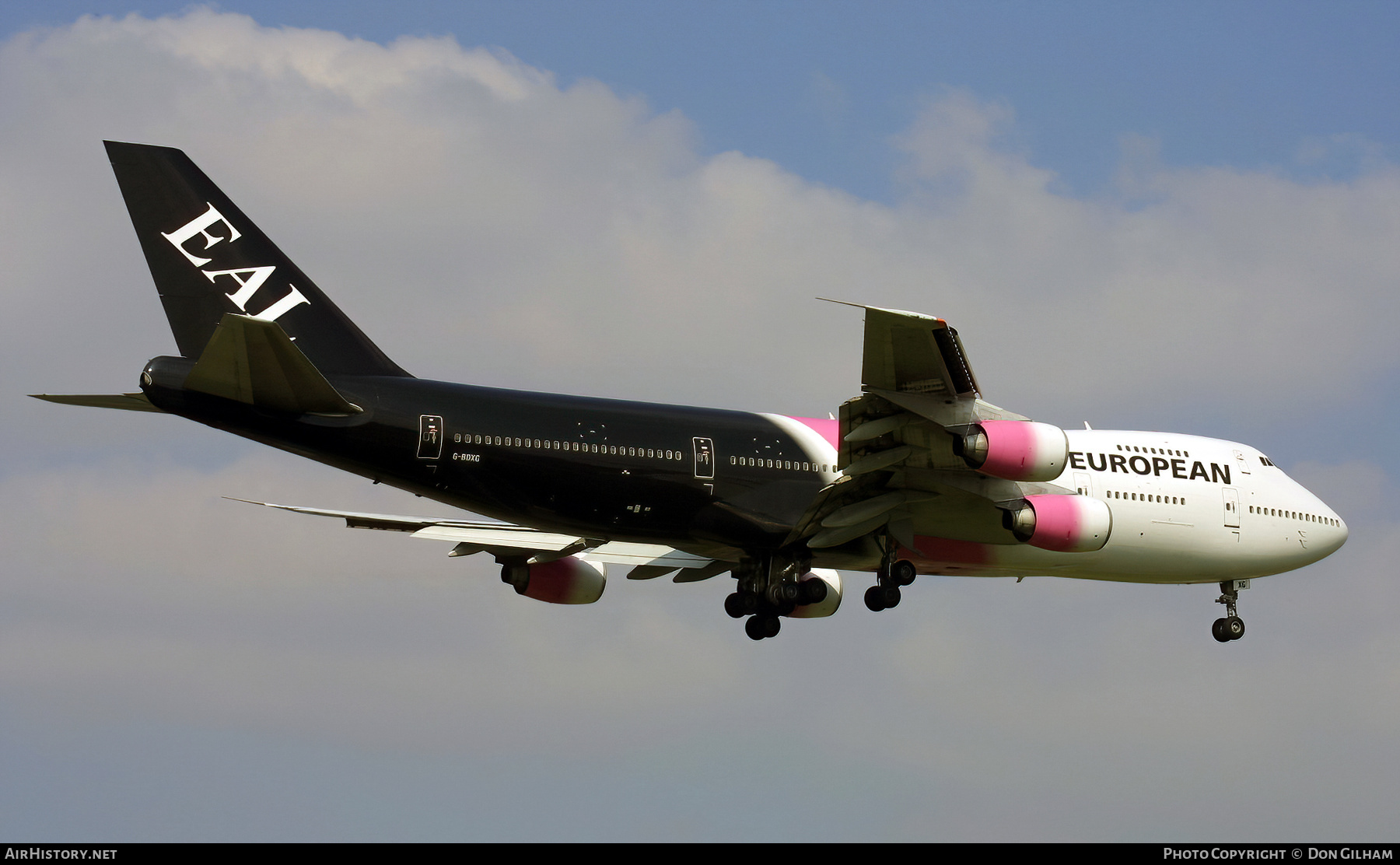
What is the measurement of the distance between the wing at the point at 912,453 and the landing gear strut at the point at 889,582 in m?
0.42

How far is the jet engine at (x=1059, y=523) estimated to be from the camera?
2556cm

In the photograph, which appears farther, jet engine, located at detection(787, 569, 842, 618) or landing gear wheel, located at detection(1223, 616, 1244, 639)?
landing gear wheel, located at detection(1223, 616, 1244, 639)

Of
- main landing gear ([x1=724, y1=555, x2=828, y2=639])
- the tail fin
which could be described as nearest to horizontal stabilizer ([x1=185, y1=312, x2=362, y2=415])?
the tail fin

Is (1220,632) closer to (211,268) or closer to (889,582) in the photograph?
(889,582)

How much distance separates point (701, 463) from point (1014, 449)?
517 centimetres

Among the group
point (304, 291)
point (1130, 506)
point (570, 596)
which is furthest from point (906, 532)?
point (304, 291)

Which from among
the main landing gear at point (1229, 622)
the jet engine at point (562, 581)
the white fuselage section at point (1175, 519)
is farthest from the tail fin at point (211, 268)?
the main landing gear at point (1229, 622)

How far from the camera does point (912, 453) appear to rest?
81.2 feet

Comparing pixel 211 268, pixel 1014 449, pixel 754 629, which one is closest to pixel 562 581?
pixel 754 629

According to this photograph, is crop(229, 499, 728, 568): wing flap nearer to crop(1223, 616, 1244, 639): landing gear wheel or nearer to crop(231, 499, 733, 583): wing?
crop(231, 499, 733, 583): wing

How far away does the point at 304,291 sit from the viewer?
2420cm

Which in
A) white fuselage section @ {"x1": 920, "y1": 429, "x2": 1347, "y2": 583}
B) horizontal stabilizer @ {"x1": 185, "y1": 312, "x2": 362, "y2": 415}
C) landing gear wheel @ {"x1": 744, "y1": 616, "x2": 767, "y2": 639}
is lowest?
landing gear wheel @ {"x1": 744, "y1": 616, "x2": 767, "y2": 639}

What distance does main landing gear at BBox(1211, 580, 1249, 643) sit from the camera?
30.5m

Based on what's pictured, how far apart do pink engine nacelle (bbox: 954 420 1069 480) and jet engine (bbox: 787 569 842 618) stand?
517 centimetres
